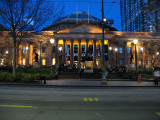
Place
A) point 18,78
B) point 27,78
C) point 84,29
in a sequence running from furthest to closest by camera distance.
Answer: point 84,29
point 18,78
point 27,78

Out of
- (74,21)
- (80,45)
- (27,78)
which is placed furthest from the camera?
(74,21)

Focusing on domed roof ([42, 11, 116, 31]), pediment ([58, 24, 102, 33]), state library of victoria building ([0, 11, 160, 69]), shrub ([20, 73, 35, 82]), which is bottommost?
shrub ([20, 73, 35, 82])

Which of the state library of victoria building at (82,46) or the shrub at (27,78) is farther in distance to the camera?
the state library of victoria building at (82,46)

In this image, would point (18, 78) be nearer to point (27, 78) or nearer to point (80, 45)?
point (27, 78)

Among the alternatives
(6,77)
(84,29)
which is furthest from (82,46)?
(6,77)

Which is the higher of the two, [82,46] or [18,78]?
[82,46]

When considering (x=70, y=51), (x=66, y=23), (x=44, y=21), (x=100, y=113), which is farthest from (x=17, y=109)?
(x=66, y=23)

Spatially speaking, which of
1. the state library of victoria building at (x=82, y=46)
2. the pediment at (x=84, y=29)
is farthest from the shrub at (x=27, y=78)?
the pediment at (x=84, y=29)

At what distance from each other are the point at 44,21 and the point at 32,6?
255 centimetres

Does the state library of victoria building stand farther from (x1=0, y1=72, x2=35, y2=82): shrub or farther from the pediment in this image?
(x1=0, y1=72, x2=35, y2=82): shrub

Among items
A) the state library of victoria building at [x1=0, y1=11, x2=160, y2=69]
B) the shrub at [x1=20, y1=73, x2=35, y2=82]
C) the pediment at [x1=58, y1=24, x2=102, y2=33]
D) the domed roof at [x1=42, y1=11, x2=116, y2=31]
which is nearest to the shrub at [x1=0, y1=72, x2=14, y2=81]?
the shrub at [x1=20, y1=73, x2=35, y2=82]

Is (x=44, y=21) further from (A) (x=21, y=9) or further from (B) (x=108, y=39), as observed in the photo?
(B) (x=108, y=39)

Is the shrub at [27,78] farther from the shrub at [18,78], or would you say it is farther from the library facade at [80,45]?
the library facade at [80,45]

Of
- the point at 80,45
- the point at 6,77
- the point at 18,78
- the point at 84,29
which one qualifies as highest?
the point at 84,29
